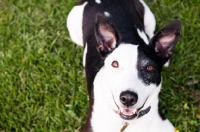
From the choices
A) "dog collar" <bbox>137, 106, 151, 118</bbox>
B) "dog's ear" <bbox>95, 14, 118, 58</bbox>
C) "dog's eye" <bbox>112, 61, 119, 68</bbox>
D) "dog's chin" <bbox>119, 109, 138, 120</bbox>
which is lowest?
"dog collar" <bbox>137, 106, 151, 118</bbox>

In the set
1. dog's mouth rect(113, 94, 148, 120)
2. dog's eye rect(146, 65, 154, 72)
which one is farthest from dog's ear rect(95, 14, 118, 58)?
dog's mouth rect(113, 94, 148, 120)

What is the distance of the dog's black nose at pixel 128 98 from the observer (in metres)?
3.22

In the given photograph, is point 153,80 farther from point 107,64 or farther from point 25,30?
point 25,30

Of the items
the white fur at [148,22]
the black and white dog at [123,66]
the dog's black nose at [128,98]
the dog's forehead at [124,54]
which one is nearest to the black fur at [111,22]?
the black and white dog at [123,66]

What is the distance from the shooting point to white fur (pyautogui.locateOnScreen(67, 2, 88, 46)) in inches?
197

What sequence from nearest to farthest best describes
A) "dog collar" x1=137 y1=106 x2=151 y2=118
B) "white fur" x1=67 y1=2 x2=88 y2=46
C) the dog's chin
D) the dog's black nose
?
the dog's black nose
the dog's chin
"dog collar" x1=137 y1=106 x2=151 y2=118
"white fur" x1=67 y1=2 x2=88 y2=46

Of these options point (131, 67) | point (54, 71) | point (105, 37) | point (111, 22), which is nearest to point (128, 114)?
point (131, 67)

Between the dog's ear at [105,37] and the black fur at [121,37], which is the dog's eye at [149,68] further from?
the dog's ear at [105,37]

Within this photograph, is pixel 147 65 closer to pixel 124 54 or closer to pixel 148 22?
pixel 124 54

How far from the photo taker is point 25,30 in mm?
5508

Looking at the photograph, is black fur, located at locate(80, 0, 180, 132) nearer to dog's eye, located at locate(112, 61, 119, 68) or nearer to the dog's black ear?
the dog's black ear

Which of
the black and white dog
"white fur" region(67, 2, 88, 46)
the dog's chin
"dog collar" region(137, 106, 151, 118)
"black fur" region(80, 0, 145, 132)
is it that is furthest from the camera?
"white fur" region(67, 2, 88, 46)

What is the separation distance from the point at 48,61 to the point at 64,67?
0.23 meters

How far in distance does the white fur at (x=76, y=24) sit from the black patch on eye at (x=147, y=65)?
5.56 ft
